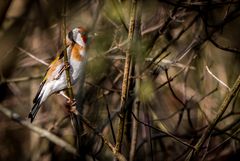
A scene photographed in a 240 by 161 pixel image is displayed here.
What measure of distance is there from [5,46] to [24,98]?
0.94 metres

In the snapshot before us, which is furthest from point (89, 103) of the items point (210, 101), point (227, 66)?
point (227, 66)

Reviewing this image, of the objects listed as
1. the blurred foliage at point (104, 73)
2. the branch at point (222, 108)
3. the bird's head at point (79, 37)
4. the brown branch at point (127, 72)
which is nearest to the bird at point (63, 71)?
the bird's head at point (79, 37)

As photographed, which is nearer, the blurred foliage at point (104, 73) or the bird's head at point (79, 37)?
the bird's head at point (79, 37)

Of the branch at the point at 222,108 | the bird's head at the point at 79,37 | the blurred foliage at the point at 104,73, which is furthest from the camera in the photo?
the blurred foliage at the point at 104,73

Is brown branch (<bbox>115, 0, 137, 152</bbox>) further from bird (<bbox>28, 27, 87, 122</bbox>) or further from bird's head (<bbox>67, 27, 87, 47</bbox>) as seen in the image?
bird's head (<bbox>67, 27, 87, 47</bbox>)

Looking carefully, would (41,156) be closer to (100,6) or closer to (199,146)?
(100,6)

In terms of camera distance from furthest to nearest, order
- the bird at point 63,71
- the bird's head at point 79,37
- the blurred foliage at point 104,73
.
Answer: the blurred foliage at point 104,73
the bird's head at point 79,37
the bird at point 63,71

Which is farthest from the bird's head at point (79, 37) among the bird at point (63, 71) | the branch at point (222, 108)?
the branch at point (222, 108)

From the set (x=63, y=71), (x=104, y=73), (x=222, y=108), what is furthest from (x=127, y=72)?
(x=104, y=73)

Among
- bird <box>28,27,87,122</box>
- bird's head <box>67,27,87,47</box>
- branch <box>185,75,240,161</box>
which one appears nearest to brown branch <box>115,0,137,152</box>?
branch <box>185,75,240,161</box>

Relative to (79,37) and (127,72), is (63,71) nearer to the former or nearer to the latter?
(79,37)

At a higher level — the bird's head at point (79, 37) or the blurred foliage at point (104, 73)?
the bird's head at point (79, 37)

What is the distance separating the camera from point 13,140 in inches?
228

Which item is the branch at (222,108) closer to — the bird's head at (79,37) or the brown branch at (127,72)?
the brown branch at (127,72)
